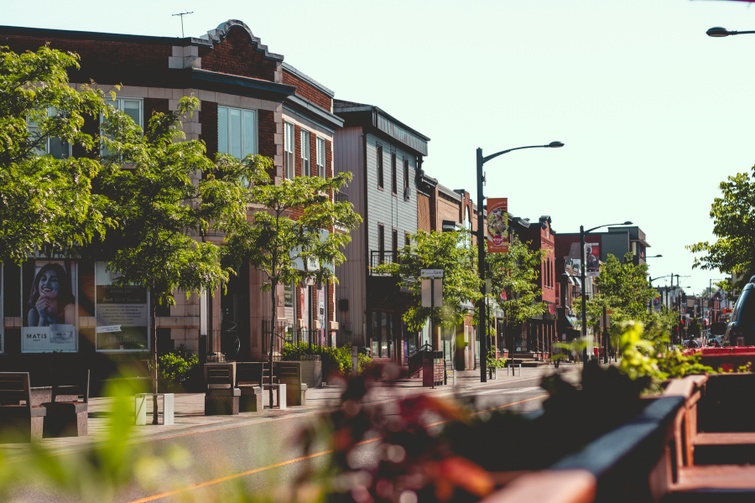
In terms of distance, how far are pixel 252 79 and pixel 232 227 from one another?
992 centimetres

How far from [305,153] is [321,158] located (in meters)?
1.54

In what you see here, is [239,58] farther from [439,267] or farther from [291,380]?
[291,380]

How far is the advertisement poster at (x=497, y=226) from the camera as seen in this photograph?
147ft

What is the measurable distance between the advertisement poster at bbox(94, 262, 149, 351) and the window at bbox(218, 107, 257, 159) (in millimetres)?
4996

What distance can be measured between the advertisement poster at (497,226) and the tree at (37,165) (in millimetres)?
26598

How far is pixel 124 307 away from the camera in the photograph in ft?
105

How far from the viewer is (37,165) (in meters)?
19.1

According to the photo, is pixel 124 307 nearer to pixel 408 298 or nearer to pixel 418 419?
pixel 408 298

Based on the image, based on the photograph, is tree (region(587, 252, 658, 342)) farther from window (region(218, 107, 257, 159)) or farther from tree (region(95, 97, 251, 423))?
tree (region(95, 97, 251, 423))

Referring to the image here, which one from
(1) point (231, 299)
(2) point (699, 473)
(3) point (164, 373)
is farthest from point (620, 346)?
(1) point (231, 299)

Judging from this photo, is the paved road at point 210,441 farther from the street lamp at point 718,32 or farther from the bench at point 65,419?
the street lamp at point 718,32

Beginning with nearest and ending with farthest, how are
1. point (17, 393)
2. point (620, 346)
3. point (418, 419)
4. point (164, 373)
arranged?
point (418, 419)
point (620, 346)
point (17, 393)
point (164, 373)

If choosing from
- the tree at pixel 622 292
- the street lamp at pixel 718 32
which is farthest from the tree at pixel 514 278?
the tree at pixel 622 292

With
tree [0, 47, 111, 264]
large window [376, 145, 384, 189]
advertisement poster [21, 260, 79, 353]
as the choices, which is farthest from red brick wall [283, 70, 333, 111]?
tree [0, 47, 111, 264]
